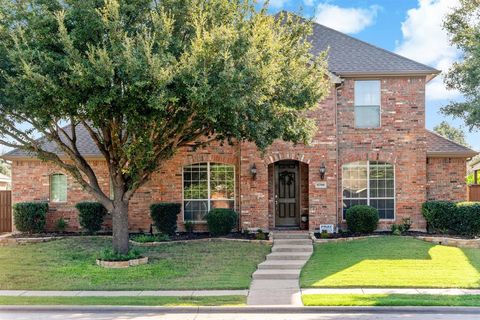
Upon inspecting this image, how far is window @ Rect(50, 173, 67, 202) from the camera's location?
68.3 ft

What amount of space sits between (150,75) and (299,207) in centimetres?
1008

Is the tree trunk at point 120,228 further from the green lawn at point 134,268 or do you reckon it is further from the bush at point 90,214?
the bush at point 90,214

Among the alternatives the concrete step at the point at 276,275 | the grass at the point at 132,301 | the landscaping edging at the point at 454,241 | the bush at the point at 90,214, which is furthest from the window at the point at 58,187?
the landscaping edging at the point at 454,241

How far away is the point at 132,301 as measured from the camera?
10.3 metres

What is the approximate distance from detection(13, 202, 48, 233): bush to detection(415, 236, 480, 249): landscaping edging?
13.6 meters

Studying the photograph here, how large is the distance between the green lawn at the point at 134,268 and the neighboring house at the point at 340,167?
272 cm

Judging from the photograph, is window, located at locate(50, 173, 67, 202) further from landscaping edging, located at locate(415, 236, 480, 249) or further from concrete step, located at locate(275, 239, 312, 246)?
landscaping edging, located at locate(415, 236, 480, 249)

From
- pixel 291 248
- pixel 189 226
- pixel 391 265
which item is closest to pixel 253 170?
pixel 189 226

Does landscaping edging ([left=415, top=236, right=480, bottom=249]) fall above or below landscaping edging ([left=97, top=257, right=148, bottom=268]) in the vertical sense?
above

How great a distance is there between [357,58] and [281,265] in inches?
371

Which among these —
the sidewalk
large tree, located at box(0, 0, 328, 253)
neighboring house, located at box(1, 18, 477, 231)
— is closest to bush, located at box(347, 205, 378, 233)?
neighboring house, located at box(1, 18, 477, 231)

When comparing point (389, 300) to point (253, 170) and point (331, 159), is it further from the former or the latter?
point (253, 170)

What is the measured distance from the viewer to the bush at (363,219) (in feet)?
59.4

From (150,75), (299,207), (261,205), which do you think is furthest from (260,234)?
(150,75)
